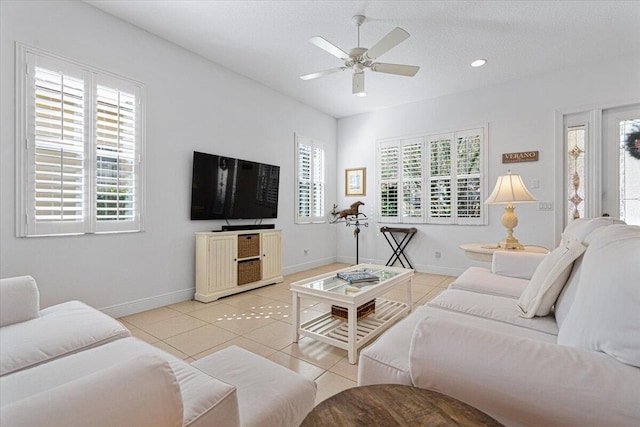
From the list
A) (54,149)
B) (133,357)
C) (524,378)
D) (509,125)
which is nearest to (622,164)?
(509,125)

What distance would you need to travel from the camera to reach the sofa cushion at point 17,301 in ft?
5.09

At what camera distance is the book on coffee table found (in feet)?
8.52

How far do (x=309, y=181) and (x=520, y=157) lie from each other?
3272mm

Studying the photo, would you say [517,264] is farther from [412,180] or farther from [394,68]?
[412,180]

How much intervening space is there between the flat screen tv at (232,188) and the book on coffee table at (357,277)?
6.26 feet

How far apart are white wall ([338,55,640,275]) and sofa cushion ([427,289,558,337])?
2820 millimetres

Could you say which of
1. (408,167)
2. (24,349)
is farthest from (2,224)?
(408,167)

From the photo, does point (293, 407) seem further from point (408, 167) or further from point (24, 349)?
point (408, 167)

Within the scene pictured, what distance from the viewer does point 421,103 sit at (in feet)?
16.5

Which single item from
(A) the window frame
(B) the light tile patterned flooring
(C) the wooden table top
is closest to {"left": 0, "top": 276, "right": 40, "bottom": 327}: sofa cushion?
(B) the light tile patterned flooring

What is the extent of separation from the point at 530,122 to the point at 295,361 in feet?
14.5

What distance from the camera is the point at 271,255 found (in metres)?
4.20

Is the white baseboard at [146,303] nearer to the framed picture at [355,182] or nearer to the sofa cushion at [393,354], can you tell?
the sofa cushion at [393,354]

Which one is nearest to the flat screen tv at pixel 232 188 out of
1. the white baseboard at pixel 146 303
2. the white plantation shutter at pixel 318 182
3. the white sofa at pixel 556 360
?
the white baseboard at pixel 146 303
